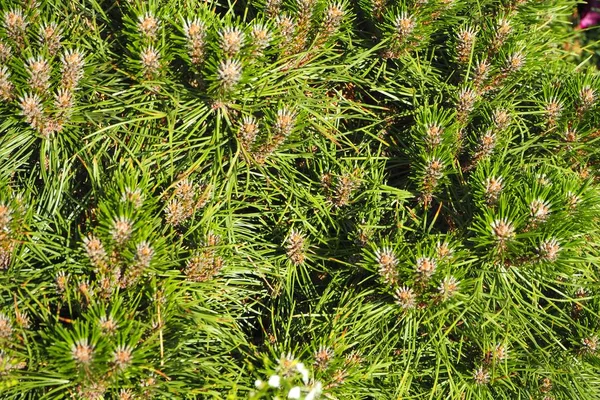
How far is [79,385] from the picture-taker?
4.40 feet

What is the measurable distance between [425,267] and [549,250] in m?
0.28

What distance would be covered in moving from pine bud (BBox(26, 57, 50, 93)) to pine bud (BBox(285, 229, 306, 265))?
65cm

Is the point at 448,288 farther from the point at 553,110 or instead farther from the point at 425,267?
the point at 553,110

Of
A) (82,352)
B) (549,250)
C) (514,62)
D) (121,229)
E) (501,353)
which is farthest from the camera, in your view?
(514,62)

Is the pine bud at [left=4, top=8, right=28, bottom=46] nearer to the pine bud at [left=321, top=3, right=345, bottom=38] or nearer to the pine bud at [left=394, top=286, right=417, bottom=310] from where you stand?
the pine bud at [left=321, top=3, right=345, bottom=38]

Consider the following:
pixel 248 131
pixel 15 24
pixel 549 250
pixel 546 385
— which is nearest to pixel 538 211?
pixel 549 250

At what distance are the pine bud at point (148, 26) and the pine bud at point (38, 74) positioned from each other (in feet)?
0.71

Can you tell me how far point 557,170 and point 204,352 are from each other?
96cm

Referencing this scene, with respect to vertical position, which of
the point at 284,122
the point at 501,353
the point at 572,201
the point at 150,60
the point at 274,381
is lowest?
the point at 501,353

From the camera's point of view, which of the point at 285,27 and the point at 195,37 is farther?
the point at 285,27

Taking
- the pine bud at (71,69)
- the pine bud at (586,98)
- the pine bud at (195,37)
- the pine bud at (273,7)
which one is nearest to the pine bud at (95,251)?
the pine bud at (71,69)

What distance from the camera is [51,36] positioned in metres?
1.55

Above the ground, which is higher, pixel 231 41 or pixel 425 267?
pixel 231 41

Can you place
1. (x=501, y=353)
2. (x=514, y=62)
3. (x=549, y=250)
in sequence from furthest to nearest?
(x=514, y=62) < (x=501, y=353) < (x=549, y=250)
